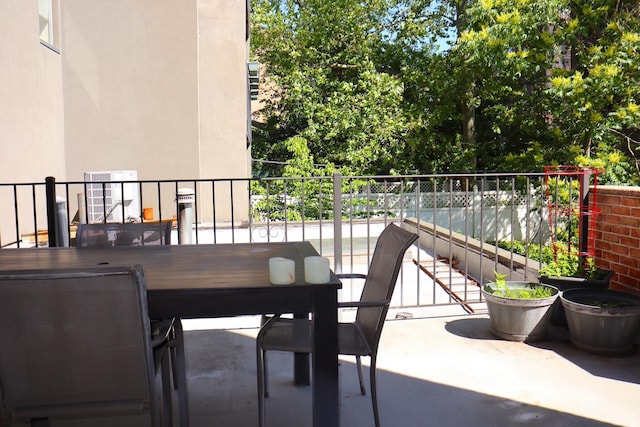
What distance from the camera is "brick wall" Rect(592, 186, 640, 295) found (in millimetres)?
3496

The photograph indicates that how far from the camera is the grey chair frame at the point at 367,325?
2.22m

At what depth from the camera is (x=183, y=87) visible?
30.6ft

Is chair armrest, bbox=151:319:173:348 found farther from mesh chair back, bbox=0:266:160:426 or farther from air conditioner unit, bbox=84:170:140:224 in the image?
air conditioner unit, bbox=84:170:140:224

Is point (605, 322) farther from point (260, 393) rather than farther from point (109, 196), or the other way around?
point (109, 196)

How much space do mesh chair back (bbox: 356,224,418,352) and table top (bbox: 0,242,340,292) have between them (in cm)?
28

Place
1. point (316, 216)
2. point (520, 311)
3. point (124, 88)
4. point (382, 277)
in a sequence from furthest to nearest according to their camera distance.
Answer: point (316, 216), point (124, 88), point (520, 311), point (382, 277)

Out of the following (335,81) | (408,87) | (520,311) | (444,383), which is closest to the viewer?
(444,383)

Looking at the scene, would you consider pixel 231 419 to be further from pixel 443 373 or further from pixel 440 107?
pixel 440 107

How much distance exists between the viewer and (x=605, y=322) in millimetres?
3168

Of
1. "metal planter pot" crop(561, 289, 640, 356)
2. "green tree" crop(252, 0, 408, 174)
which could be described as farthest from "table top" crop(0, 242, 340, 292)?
"green tree" crop(252, 0, 408, 174)

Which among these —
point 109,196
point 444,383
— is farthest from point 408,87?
point 444,383

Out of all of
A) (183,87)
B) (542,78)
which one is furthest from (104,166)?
(542,78)

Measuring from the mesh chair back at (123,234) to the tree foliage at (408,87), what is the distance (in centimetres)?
848

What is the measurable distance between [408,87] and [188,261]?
12684mm
